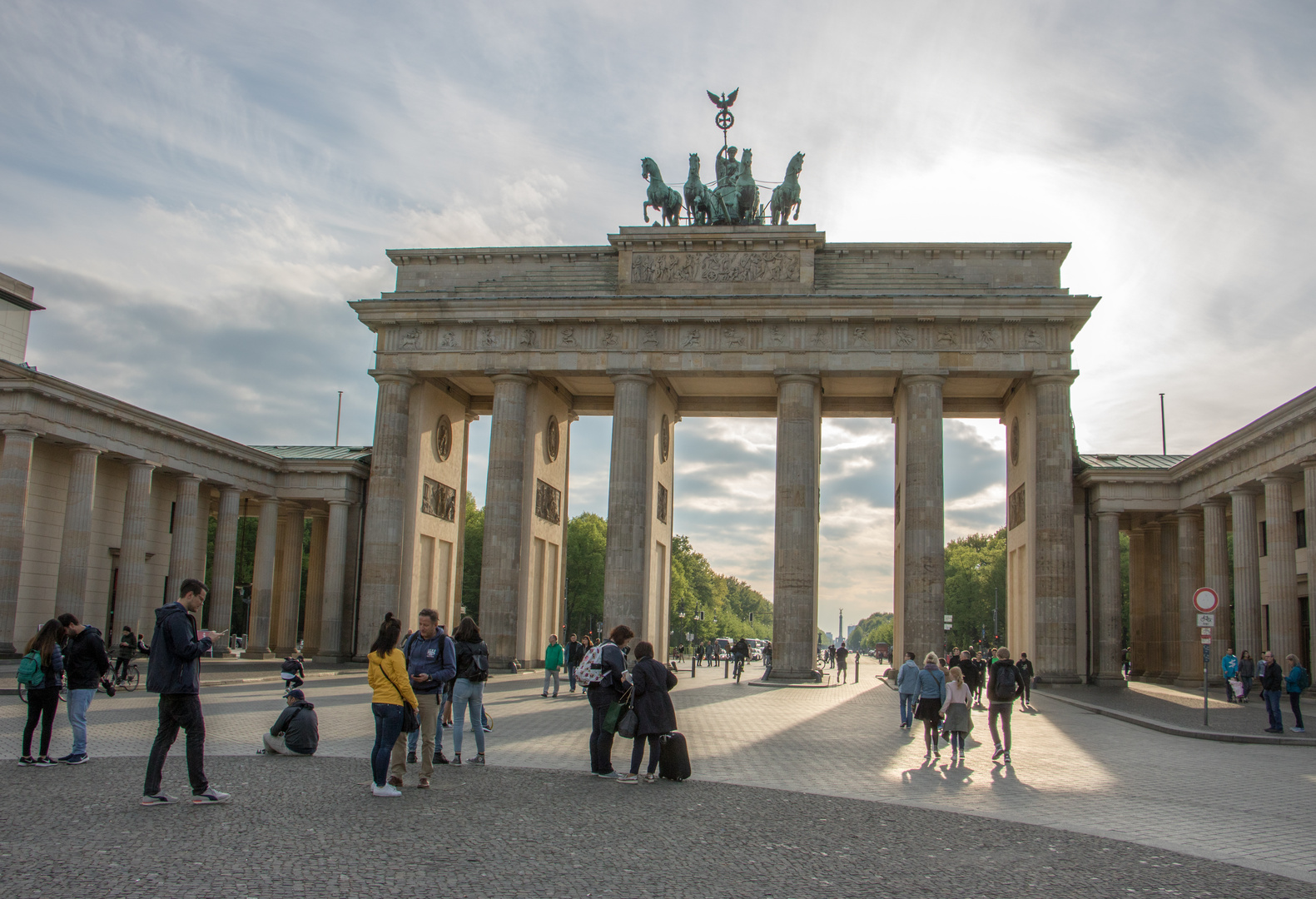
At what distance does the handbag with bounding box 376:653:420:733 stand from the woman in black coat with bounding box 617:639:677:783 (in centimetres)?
284

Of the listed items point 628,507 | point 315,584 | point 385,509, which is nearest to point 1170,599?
point 628,507

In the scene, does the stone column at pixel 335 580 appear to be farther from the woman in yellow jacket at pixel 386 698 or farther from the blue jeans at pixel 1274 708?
the woman in yellow jacket at pixel 386 698

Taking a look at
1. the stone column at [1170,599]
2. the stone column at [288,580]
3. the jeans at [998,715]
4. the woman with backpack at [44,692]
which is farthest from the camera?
the stone column at [288,580]

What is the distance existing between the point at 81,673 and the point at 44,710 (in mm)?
703

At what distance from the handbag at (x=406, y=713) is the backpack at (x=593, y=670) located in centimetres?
246

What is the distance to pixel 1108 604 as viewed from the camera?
4141cm

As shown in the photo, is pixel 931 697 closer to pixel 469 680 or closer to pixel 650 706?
pixel 650 706

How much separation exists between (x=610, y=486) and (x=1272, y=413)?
75.3 feet

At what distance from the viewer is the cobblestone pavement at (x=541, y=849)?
757 centimetres

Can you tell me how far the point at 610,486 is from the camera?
41.8 metres

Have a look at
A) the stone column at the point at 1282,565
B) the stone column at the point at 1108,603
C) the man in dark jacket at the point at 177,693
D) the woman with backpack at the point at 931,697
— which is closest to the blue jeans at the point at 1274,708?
the woman with backpack at the point at 931,697

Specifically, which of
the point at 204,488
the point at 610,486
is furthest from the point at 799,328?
the point at 204,488

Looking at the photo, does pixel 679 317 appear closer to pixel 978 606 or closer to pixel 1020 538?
pixel 1020 538

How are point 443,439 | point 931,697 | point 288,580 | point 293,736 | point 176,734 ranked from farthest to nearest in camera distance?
point 288,580, point 443,439, point 931,697, point 293,736, point 176,734
